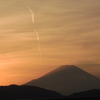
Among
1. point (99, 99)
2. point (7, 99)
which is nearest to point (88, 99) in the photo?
point (99, 99)

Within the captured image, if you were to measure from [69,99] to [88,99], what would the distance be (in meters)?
6.43

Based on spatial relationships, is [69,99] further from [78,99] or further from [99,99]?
[99,99]

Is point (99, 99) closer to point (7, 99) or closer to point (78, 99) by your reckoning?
point (78, 99)

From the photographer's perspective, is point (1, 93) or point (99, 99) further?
point (1, 93)

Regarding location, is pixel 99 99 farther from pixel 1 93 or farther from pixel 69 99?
pixel 1 93

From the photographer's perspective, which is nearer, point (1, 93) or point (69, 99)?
point (69, 99)

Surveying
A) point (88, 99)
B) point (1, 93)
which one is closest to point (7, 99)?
point (1, 93)

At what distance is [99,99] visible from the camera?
82688 mm

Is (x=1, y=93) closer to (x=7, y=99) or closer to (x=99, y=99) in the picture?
(x=7, y=99)

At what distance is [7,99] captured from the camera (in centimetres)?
19538

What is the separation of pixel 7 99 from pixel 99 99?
12150cm

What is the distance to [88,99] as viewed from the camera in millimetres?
83000

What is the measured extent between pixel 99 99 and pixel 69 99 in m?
9.01

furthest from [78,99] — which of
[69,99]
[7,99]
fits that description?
[7,99]
